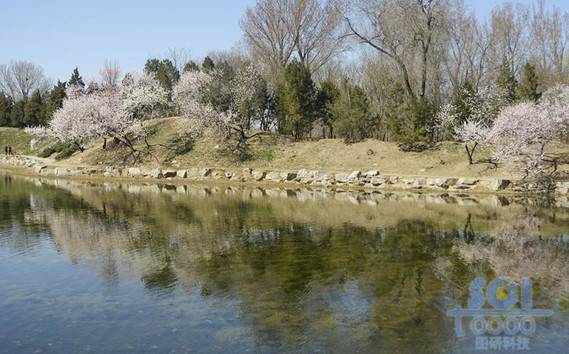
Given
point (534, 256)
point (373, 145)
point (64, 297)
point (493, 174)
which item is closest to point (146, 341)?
point (64, 297)

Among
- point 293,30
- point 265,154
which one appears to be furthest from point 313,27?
point 265,154

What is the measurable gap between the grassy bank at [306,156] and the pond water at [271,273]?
295 inches

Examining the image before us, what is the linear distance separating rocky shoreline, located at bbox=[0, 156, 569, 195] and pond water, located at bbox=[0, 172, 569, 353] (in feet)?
9.64

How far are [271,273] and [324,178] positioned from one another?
22668 millimetres

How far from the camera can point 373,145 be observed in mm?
42656

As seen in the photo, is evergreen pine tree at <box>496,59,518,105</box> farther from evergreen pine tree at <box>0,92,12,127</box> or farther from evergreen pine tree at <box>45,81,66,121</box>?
evergreen pine tree at <box>0,92,12,127</box>

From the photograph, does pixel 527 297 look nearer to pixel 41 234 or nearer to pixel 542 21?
pixel 41 234

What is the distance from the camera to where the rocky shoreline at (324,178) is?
32.5 meters

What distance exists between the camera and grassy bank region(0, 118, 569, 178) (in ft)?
123

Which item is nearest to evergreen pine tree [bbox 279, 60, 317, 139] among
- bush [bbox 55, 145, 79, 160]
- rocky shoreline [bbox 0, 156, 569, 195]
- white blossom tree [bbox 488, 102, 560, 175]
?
rocky shoreline [bbox 0, 156, 569, 195]

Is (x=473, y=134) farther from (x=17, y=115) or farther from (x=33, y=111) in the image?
(x=17, y=115)

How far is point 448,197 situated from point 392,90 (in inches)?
535

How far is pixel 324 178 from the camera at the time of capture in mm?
38594

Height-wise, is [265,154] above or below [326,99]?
below
